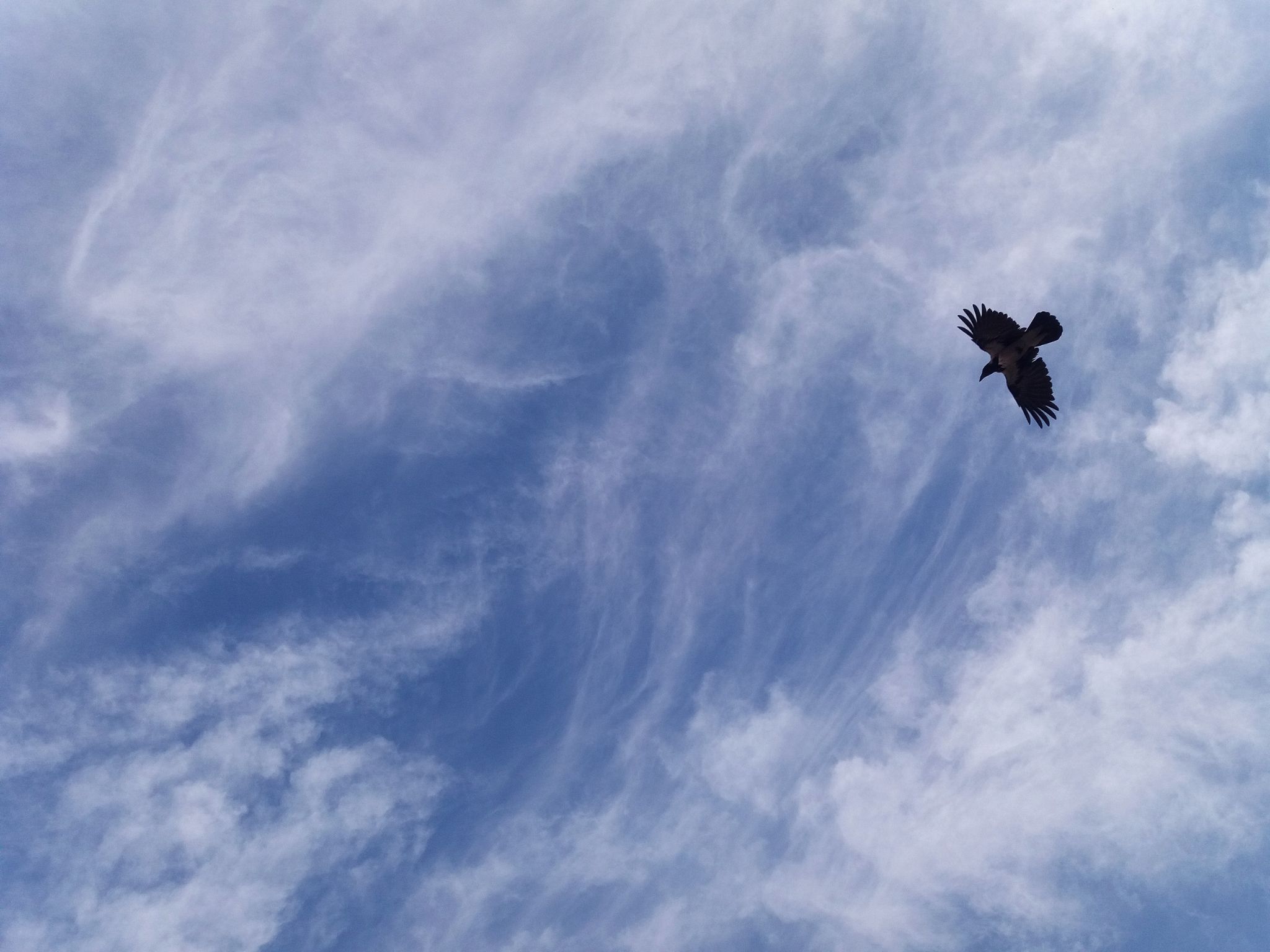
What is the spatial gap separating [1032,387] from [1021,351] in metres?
1.92

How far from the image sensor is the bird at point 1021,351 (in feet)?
119

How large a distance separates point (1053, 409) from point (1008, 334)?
414 centimetres

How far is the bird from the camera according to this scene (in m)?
36.2

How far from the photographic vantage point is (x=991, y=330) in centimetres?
3694

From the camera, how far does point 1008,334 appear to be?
3672 cm

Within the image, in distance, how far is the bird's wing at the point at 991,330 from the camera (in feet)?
120

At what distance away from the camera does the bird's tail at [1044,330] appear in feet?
117

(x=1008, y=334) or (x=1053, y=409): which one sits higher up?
(x=1008, y=334)

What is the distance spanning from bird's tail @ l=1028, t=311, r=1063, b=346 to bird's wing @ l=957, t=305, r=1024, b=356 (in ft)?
1.58

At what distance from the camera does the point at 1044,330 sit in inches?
1419

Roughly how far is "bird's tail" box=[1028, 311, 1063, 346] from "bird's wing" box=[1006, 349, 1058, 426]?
116 cm

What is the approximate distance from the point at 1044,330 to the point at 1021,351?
55.0 inches

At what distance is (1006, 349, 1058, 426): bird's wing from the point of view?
124 ft

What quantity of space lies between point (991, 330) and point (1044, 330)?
6.60 ft
